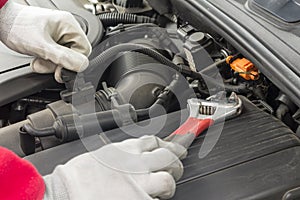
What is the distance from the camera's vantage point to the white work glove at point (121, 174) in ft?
2.47

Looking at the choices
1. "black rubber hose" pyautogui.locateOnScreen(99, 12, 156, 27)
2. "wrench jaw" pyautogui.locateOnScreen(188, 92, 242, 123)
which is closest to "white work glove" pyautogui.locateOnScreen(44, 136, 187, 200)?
"wrench jaw" pyautogui.locateOnScreen(188, 92, 242, 123)

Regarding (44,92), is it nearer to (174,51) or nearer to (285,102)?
(174,51)

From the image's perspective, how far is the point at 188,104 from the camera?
1.02 metres

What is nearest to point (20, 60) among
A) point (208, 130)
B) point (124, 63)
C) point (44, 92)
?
point (44, 92)

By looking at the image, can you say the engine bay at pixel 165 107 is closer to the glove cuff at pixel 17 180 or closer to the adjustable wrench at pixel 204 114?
the adjustable wrench at pixel 204 114

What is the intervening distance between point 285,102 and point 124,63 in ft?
1.33

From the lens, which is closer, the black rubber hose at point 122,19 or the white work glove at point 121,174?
the white work glove at point 121,174

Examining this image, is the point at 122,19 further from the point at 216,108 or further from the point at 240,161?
the point at 240,161

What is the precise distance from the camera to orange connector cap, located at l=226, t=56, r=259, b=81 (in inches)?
40.5

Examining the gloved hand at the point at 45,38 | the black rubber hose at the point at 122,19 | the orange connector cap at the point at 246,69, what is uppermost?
the orange connector cap at the point at 246,69

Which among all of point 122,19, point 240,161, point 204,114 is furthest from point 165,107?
point 122,19

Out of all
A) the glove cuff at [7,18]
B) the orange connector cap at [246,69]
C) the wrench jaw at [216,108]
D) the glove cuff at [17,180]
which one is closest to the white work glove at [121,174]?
the glove cuff at [17,180]

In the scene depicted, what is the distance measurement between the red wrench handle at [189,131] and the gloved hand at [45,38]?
1.01 feet

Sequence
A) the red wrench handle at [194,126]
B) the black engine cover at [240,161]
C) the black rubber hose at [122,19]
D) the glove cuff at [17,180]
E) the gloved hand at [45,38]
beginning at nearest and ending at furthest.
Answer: the glove cuff at [17,180] → the black engine cover at [240,161] → the red wrench handle at [194,126] → the gloved hand at [45,38] → the black rubber hose at [122,19]
